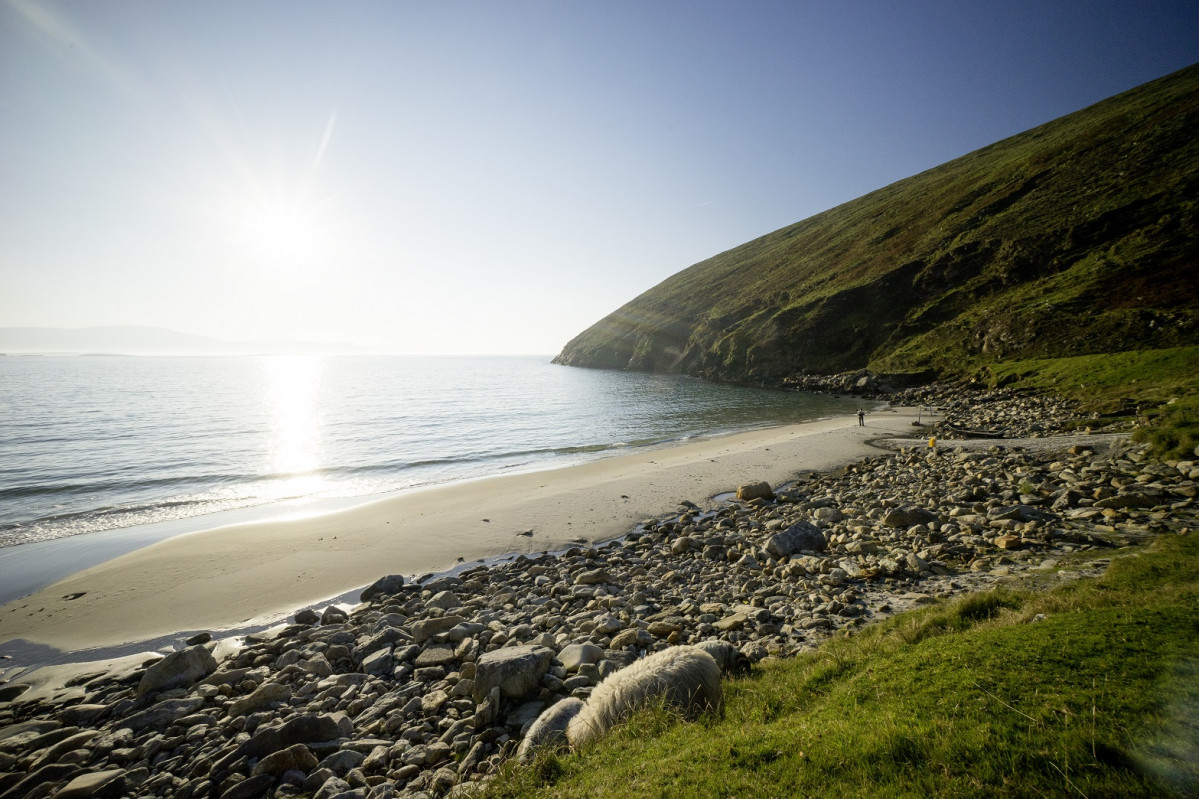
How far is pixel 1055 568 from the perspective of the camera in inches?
379

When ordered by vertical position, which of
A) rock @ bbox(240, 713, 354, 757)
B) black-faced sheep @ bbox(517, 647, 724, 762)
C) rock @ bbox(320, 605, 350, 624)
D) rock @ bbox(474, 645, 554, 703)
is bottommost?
rock @ bbox(320, 605, 350, 624)

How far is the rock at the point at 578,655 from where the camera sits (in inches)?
349

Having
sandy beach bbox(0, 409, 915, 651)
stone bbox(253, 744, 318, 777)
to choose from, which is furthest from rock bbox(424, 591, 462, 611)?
stone bbox(253, 744, 318, 777)

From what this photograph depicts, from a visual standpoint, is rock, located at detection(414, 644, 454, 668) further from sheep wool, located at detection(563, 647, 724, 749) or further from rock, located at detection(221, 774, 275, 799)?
sheep wool, located at detection(563, 647, 724, 749)

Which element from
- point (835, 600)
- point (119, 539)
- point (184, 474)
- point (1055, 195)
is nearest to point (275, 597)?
point (119, 539)

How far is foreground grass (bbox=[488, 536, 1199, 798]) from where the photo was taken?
3.53 m

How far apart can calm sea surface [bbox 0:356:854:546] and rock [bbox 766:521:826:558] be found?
850 inches

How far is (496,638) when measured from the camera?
10.4m

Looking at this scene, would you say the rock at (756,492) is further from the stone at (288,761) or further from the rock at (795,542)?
the stone at (288,761)

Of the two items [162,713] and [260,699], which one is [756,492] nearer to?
[260,699]

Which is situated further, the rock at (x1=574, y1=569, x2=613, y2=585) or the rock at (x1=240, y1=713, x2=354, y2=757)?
the rock at (x1=574, y1=569, x2=613, y2=585)

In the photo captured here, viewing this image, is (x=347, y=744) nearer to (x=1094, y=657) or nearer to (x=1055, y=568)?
(x=1094, y=657)

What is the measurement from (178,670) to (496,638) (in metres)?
6.73

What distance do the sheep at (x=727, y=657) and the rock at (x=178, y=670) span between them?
10757mm
